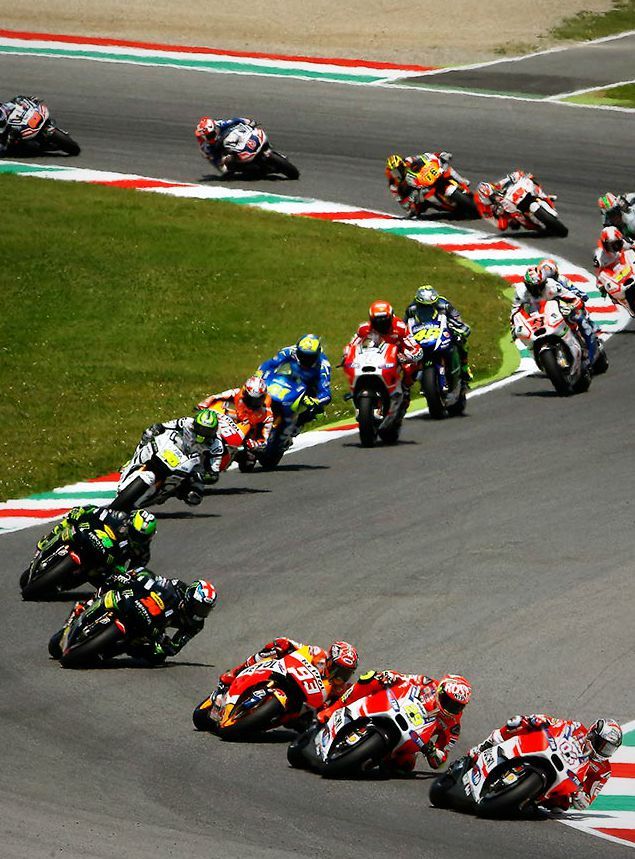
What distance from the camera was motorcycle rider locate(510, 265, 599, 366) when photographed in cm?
2400

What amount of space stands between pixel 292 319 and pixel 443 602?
520 inches

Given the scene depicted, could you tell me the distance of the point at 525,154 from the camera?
1420 inches

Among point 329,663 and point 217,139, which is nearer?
point 329,663

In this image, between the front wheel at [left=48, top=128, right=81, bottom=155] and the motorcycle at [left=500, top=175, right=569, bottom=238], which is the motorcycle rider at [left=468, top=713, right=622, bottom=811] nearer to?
the motorcycle at [left=500, top=175, right=569, bottom=238]

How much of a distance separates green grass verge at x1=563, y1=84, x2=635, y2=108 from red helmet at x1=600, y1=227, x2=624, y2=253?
1331 cm

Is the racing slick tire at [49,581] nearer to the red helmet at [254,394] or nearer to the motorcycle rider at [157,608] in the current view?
the motorcycle rider at [157,608]

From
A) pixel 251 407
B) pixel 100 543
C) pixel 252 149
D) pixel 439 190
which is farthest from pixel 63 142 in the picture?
pixel 100 543

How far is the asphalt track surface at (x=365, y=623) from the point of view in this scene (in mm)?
10727

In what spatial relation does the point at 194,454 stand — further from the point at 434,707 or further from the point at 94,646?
the point at 434,707

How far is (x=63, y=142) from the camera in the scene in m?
36.2

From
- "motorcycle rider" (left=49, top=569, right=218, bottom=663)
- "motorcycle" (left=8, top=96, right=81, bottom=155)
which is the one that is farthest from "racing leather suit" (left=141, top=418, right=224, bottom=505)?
"motorcycle" (left=8, top=96, right=81, bottom=155)

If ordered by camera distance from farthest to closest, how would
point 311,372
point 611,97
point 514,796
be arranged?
point 611,97 < point 311,372 < point 514,796

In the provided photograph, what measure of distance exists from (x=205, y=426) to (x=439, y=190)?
15.6 meters

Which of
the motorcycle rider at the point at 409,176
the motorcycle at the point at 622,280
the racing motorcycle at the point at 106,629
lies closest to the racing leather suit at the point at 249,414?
the racing motorcycle at the point at 106,629
